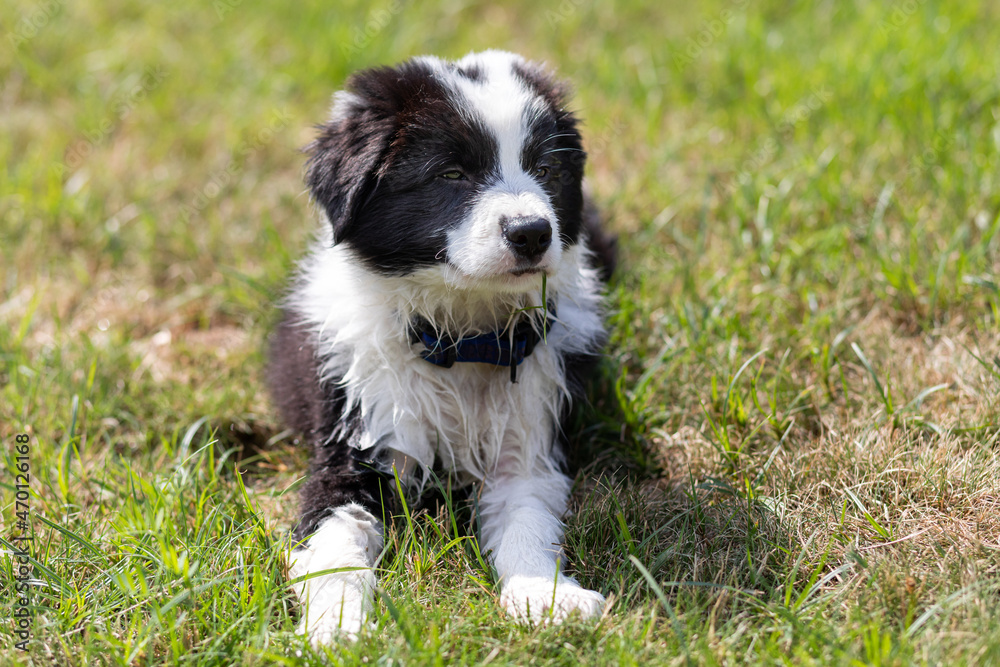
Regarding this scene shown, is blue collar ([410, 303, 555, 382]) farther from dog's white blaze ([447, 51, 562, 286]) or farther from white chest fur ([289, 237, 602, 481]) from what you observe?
dog's white blaze ([447, 51, 562, 286])

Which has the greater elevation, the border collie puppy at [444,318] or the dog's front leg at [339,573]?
the border collie puppy at [444,318]

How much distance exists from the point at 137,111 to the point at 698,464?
167 inches

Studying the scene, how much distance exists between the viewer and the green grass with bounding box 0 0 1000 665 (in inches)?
87.8

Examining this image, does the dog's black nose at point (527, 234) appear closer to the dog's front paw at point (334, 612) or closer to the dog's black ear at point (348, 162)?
the dog's black ear at point (348, 162)

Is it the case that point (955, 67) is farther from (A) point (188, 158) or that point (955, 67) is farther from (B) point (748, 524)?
(A) point (188, 158)

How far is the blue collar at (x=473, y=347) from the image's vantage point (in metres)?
2.75

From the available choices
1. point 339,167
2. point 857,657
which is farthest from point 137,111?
point 857,657

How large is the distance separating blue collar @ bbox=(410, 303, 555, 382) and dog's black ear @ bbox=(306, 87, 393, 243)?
0.39 meters
